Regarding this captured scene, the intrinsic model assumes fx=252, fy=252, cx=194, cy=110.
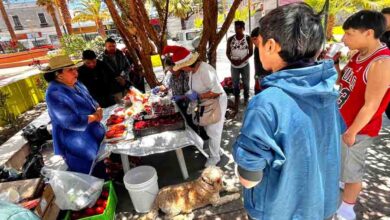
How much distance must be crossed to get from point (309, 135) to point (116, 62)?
208 inches

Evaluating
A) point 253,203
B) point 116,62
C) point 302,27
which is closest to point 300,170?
point 253,203

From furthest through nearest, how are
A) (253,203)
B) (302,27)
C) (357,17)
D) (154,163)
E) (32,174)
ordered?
(154,163), (32,174), (357,17), (253,203), (302,27)

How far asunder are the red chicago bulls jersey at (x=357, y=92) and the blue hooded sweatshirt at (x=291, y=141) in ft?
2.87

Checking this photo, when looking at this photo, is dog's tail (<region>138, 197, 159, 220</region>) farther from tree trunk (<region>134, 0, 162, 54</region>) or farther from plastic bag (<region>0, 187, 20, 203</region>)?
tree trunk (<region>134, 0, 162, 54</region>)

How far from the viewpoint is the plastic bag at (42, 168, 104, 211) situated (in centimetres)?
245

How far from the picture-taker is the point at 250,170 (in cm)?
111

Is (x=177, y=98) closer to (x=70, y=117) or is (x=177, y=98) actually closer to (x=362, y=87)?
(x=70, y=117)

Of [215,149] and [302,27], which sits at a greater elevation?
[302,27]

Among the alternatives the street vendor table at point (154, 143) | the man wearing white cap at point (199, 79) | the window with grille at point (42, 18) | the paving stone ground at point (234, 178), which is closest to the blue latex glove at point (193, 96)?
the man wearing white cap at point (199, 79)

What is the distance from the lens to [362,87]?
6.31 feet

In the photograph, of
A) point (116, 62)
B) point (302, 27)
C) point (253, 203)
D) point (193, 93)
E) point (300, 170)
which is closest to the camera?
point (302, 27)

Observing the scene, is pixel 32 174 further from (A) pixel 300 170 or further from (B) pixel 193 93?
(A) pixel 300 170

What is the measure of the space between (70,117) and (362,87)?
8.90 feet

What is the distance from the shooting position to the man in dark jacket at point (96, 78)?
424 centimetres
